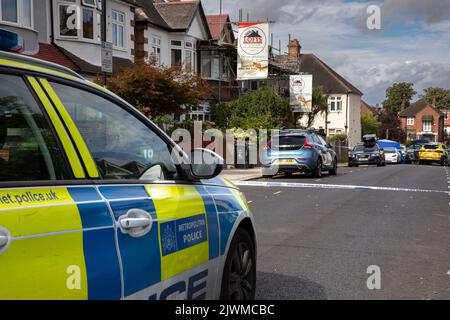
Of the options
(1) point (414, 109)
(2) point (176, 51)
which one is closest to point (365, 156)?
(2) point (176, 51)

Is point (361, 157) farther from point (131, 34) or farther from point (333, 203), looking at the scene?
point (333, 203)

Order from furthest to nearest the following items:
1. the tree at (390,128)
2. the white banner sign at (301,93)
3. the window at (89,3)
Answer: the tree at (390,128) < the white banner sign at (301,93) < the window at (89,3)

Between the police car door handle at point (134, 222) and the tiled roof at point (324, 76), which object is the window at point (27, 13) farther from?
the tiled roof at point (324, 76)

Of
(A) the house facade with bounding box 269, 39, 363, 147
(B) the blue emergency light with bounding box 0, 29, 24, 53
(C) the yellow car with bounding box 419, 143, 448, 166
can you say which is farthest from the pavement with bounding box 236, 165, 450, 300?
(A) the house facade with bounding box 269, 39, 363, 147

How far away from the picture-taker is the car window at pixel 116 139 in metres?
2.89

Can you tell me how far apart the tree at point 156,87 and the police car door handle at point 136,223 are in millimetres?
17122

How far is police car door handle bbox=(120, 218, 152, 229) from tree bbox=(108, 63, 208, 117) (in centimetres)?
1714

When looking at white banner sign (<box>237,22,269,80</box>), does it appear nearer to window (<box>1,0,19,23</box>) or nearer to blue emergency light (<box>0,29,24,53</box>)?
window (<box>1,0,19,23</box>)

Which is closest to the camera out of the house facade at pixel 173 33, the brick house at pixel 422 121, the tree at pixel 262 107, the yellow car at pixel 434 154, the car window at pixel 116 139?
the car window at pixel 116 139

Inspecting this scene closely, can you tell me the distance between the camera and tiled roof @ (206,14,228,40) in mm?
36875

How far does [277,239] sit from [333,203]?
463 cm

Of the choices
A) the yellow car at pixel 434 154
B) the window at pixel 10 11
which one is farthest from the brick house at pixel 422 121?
the window at pixel 10 11
